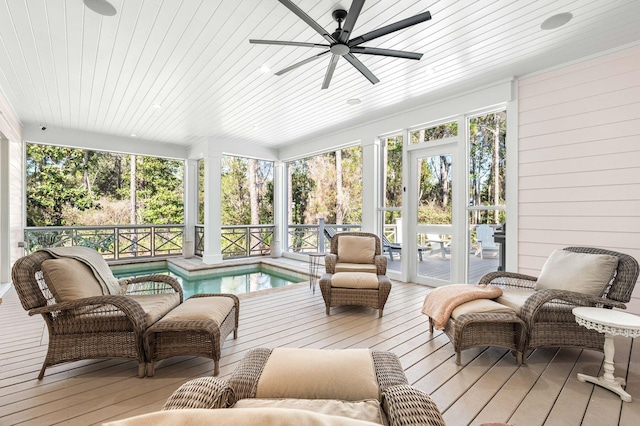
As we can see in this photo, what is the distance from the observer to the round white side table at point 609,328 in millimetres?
1807

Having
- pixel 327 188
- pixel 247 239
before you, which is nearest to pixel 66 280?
pixel 327 188

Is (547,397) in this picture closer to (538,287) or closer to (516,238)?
(538,287)

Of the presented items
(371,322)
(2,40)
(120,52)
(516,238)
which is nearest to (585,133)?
(516,238)

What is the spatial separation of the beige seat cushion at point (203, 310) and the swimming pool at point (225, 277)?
2728mm

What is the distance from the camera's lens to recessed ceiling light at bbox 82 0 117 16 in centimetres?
229

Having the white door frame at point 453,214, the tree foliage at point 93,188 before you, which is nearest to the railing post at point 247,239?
the tree foliage at point 93,188

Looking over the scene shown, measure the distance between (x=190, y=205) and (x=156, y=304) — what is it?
19.2 feet

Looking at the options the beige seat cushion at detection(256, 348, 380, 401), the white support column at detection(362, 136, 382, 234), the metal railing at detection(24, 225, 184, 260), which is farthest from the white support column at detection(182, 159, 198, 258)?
the beige seat cushion at detection(256, 348, 380, 401)

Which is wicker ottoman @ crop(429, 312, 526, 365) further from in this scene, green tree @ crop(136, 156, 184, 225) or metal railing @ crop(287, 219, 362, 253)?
green tree @ crop(136, 156, 184, 225)

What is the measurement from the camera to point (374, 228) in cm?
543

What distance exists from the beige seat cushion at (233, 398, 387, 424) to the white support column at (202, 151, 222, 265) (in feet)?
19.4

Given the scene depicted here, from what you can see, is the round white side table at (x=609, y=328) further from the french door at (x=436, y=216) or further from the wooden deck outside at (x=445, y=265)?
the french door at (x=436, y=216)

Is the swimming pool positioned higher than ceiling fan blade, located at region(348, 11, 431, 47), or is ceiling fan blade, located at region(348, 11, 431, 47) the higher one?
ceiling fan blade, located at region(348, 11, 431, 47)

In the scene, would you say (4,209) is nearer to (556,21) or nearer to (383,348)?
(383,348)
